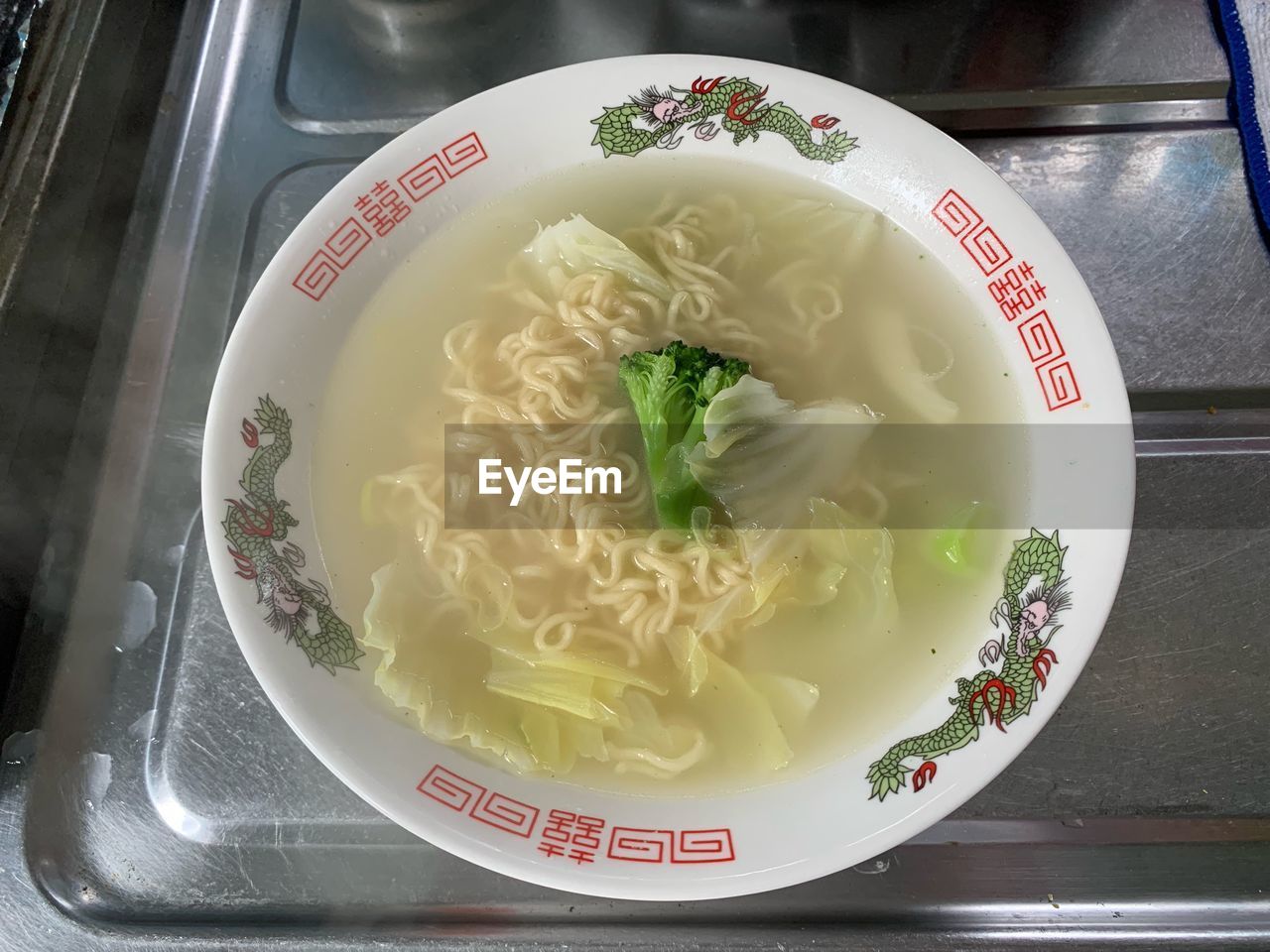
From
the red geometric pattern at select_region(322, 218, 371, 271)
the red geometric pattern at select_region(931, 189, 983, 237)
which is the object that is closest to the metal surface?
the red geometric pattern at select_region(931, 189, 983, 237)

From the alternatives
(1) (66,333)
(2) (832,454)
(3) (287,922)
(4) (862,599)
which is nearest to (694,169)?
(2) (832,454)

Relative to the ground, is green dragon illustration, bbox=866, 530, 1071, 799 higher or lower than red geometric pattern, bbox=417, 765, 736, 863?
higher

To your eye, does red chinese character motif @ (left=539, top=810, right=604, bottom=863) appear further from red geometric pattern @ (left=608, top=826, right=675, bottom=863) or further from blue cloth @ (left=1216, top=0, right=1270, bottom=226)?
blue cloth @ (left=1216, top=0, right=1270, bottom=226)

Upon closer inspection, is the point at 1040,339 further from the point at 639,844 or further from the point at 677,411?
the point at 639,844

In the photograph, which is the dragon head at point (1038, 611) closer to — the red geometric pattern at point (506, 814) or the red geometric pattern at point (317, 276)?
the red geometric pattern at point (506, 814)

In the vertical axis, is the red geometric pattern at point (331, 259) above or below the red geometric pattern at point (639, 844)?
above

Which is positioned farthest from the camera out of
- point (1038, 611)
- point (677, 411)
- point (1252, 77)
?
point (1252, 77)

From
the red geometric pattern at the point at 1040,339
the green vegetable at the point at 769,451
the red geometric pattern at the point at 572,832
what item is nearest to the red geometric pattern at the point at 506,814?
the red geometric pattern at the point at 572,832

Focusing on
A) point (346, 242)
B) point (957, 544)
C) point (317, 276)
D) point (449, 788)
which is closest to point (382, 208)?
point (346, 242)
